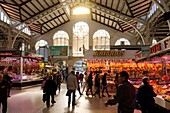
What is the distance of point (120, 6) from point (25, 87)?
497 inches

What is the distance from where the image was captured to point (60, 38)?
35.2 metres

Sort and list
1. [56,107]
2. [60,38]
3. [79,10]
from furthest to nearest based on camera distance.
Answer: [60,38], [79,10], [56,107]

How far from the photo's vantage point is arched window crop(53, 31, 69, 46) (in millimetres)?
35000

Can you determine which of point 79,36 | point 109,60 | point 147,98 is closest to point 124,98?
point 147,98

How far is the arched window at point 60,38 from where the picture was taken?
35.0m

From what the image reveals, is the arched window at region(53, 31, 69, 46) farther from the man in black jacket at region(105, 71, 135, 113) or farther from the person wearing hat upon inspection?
the man in black jacket at region(105, 71, 135, 113)

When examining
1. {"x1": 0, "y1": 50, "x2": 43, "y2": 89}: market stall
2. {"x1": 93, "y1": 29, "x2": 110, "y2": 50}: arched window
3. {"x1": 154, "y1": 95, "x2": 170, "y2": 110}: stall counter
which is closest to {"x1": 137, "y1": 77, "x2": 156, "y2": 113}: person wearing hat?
{"x1": 154, "y1": 95, "x2": 170, "y2": 110}: stall counter

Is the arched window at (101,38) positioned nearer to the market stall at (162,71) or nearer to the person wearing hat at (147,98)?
the market stall at (162,71)

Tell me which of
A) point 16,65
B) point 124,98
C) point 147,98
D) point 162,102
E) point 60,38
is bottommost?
point 162,102

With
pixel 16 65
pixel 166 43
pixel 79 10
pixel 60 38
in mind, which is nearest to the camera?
pixel 166 43

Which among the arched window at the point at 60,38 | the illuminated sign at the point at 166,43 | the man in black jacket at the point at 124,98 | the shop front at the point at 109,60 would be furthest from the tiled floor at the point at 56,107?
the arched window at the point at 60,38

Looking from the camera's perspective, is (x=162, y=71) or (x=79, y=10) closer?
(x=162, y=71)

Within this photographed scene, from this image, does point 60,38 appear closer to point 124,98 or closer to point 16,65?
point 16,65

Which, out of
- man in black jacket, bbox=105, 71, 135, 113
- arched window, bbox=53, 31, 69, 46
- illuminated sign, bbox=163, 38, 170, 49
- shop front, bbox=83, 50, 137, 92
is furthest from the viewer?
arched window, bbox=53, 31, 69, 46
